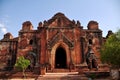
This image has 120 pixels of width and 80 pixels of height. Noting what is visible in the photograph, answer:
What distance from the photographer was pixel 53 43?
29.5 meters

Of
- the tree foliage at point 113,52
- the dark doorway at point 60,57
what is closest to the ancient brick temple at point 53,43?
the dark doorway at point 60,57

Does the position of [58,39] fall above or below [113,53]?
above

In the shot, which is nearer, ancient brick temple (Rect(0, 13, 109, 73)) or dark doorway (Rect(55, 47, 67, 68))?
ancient brick temple (Rect(0, 13, 109, 73))

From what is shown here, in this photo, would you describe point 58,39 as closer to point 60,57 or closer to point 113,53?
point 60,57

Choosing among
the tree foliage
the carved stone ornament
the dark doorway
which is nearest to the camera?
the tree foliage

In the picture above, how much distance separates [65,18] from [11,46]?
1071 centimetres

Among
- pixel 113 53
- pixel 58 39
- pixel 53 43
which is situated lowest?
pixel 113 53

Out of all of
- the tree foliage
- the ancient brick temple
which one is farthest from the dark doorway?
the tree foliage

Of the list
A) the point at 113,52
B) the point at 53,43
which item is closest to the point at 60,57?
the point at 53,43

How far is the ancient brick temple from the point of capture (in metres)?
29.2

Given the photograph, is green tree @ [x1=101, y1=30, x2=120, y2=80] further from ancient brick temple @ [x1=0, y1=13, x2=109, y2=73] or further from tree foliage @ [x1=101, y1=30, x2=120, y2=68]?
ancient brick temple @ [x1=0, y1=13, x2=109, y2=73]

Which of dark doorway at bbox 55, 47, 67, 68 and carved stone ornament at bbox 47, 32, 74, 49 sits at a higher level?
carved stone ornament at bbox 47, 32, 74, 49

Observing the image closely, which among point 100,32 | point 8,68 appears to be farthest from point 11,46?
point 100,32

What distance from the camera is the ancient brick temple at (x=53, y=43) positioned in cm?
2922
